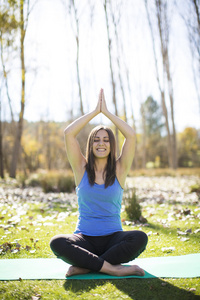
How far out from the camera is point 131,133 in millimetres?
3102

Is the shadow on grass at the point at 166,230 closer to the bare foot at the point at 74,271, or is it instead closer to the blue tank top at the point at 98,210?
the blue tank top at the point at 98,210

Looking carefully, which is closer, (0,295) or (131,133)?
(0,295)

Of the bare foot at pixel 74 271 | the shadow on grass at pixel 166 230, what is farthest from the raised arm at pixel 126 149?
the shadow on grass at pixel 166 230

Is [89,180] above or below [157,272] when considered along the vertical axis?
above

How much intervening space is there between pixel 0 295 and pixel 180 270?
5.30 feet

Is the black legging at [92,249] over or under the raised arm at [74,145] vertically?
under

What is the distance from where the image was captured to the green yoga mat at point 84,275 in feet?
8.48

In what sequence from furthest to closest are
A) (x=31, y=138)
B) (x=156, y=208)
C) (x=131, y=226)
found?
(x=31, y=138), (x=156, y=208), (x=131, y=226)

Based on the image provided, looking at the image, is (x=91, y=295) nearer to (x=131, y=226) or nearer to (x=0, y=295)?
(x=0, y=295)

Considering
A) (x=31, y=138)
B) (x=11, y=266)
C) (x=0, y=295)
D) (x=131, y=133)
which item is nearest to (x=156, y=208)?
(x=131, y=133)

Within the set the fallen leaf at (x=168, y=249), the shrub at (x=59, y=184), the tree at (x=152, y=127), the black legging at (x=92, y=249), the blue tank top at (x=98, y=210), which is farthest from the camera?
the tree at (x=152, y=127)

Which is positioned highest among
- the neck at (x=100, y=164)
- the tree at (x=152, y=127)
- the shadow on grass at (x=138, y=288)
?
the tree at (x=152, y=127)

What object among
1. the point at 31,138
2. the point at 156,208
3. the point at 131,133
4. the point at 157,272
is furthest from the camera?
the point at 31,138

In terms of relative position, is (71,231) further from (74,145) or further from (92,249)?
(74,145)
